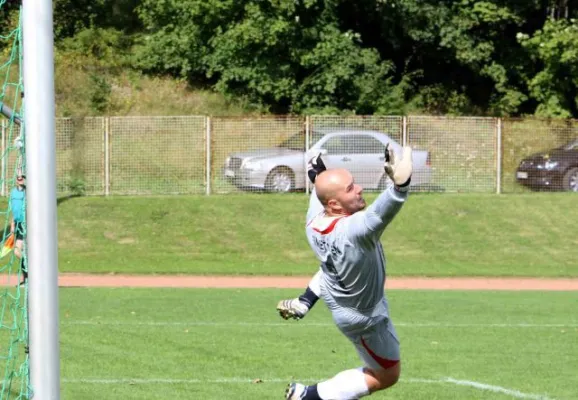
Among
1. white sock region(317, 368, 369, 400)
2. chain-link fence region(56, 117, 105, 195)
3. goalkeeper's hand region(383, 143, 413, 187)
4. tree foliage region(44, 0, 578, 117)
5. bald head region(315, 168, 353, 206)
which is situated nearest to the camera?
goalkeeper's hand region(383, 143, 413, 187)

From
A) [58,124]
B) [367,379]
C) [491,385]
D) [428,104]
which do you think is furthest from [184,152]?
[367,379]

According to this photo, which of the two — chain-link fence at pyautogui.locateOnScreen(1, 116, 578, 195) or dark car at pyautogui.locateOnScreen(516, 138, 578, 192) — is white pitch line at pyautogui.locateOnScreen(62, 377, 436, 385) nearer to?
chain-link fence at pyautogui.locateOnScreen(1, 116, 578, 195)

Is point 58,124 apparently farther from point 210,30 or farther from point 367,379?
point 367,379

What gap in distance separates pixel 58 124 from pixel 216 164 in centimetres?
418

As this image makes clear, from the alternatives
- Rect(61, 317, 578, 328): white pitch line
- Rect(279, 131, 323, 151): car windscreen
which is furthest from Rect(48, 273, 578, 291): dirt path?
Rect(279, 131, 323, 151): car windscreen

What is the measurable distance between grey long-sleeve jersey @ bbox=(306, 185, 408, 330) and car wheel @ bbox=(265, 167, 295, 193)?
65.6 feet

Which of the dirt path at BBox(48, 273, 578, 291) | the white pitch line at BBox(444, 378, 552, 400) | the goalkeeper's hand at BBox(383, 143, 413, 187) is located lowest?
the dirt path at BBox(48, 273, 578, 291)

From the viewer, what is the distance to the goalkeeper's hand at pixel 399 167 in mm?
5953

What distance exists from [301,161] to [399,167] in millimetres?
21517

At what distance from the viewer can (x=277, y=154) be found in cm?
2723

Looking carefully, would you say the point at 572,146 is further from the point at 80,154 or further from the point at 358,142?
the point at 80,154

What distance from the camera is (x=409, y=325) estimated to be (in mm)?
13719

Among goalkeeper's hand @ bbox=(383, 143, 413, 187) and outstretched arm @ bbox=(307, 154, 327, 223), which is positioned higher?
goalkeeper's hand @ bbox=(383, 143, 413, 187)

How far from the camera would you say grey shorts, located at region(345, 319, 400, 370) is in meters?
7.14
